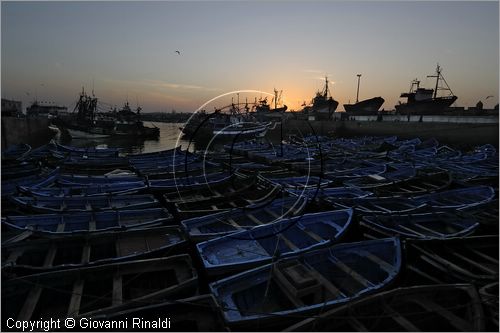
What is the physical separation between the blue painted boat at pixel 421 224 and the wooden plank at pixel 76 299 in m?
7.73

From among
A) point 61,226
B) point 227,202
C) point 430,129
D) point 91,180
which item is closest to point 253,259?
point 227,202

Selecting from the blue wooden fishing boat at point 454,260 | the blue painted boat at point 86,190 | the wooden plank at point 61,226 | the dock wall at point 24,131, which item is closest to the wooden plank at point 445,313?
the blue wooden fishing boat at point 454,260

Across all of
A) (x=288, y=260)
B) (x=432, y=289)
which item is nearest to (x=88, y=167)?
(x=288, y=260)

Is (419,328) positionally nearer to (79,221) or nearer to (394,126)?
(79,221)

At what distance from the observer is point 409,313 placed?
5.59m

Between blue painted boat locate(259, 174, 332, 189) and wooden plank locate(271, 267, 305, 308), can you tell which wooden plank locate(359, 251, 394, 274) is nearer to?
wooden plank locate(271, 267, 305, 308)

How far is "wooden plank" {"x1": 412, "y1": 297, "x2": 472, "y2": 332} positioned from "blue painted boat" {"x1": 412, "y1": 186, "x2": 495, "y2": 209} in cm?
677

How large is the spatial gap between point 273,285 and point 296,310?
131 centimetres

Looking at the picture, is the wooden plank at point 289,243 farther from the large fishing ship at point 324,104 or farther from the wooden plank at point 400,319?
the large fishing ship at point 324,104

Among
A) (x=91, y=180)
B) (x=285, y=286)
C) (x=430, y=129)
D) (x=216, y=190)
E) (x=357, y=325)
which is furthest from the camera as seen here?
(x=430, y=129)

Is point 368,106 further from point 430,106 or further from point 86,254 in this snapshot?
point 86,254

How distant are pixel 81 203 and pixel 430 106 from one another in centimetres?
5891

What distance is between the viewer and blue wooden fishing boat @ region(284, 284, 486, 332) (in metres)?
5.24

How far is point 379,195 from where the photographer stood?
12695mm
